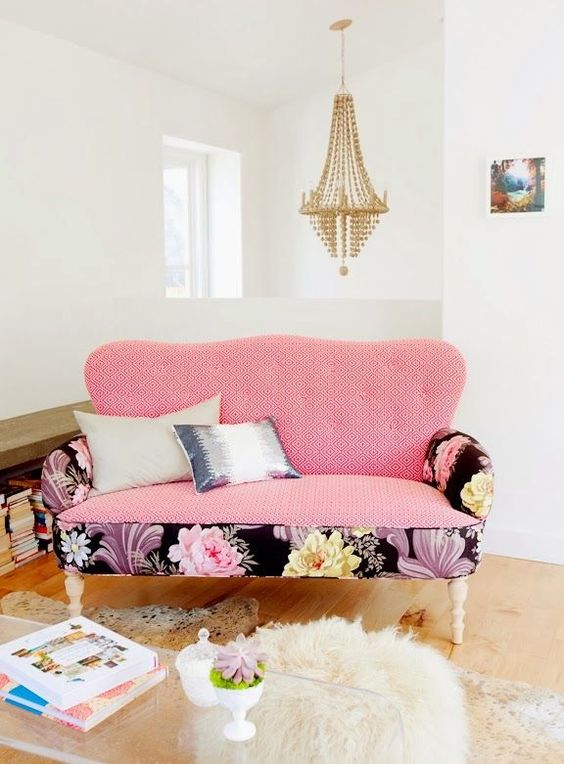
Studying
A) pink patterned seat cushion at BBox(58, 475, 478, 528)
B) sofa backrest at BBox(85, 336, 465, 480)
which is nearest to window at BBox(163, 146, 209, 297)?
sofa backrest at BBox(85, 336, 465, 480)

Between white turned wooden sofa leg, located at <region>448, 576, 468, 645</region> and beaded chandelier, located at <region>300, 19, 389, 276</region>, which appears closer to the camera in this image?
white turned wooden sofa leg, located at <region>448, 576, 468, 645</region>

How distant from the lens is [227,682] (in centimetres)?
143

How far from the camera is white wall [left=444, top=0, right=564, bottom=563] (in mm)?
2994

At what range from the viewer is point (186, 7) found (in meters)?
3.99

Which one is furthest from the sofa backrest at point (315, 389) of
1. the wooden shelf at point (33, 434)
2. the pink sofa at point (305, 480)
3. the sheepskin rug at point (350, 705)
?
the sheepskin rug at point (350, 705)

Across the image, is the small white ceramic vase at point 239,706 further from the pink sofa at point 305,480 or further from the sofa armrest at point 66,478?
the sofa armrest at point 66,478

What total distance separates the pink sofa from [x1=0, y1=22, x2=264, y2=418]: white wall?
3.68 feet

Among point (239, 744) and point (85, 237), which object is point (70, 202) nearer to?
point (85, 237)

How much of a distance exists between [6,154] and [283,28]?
174cm

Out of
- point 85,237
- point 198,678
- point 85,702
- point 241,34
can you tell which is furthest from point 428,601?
point 241,34

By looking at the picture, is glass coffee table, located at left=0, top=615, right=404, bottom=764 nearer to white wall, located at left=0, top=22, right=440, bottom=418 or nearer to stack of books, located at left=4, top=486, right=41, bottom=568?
stack of books, located at left=4, top=486, right=41, bottom=568

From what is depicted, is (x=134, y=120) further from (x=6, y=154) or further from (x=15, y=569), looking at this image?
(x=15, y=569)

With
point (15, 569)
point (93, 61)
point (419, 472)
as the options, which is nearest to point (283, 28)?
point (93, 61)

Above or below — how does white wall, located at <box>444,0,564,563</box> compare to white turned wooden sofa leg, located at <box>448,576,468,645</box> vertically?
above
